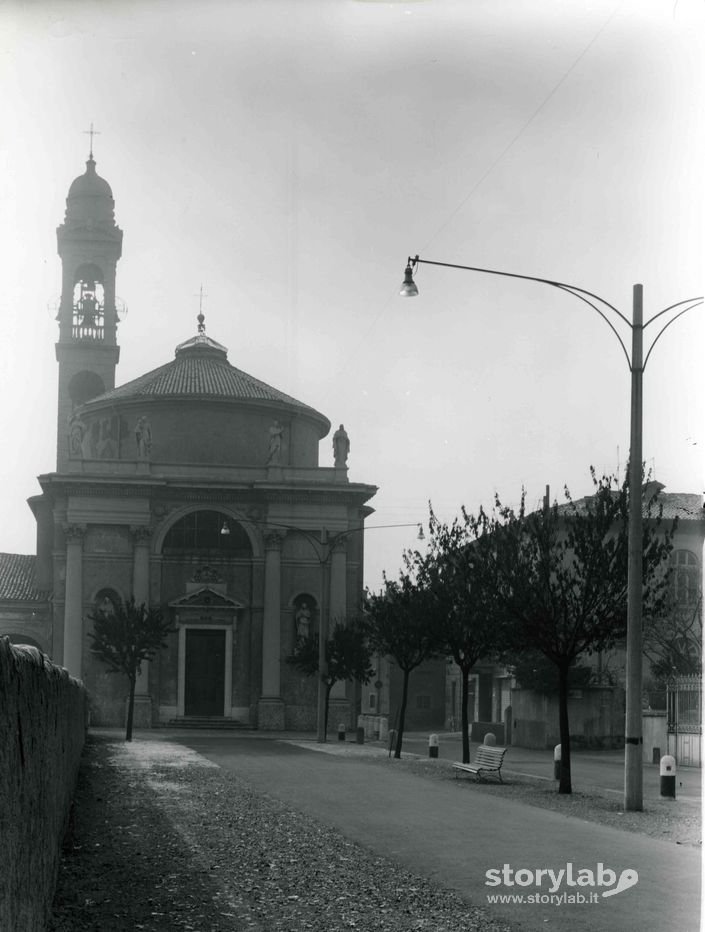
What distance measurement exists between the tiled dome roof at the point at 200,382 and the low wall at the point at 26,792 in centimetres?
5686

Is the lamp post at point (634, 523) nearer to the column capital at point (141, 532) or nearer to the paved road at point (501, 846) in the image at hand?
the paved road at point (501, 846)

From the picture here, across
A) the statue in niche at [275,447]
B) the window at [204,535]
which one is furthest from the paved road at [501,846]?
the statue in niche at [275,447]

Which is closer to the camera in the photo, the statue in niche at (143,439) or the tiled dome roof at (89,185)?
the statue in niche at (143,439)

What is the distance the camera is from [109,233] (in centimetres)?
7381

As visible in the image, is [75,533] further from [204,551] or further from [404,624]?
[404,624]

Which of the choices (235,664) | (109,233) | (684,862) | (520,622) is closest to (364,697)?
(235,664)

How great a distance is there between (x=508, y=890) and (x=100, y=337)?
6677 centimetres

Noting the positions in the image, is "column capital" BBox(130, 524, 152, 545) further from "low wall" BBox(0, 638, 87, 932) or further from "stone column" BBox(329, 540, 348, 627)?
"low wall" BBox(0, 638, 87, 932)

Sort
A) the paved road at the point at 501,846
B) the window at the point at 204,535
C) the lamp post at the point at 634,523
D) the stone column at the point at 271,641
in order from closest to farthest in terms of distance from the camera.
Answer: the paved road at the point at 501,846
the lamp post at the point at 634,523
the stone column at the point at 271,641
the window at the point at 204,535

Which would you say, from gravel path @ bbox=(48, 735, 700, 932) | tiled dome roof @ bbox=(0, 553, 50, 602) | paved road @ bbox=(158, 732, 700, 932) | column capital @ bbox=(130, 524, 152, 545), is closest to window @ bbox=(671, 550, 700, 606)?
column capital @ bbox=(130, 524, 152, 545)

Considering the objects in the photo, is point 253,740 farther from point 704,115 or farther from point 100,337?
point 704,115

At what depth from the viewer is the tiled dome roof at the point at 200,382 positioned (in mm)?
69312

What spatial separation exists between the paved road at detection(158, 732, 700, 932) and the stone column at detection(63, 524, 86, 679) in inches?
1382

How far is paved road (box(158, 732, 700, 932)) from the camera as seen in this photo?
1153 centimetres
